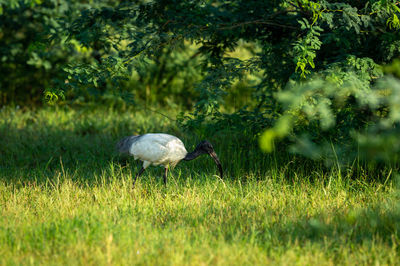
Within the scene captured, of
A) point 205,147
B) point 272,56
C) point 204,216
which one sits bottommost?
point 204,216

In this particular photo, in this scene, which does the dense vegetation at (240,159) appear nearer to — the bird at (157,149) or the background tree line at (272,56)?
the background tree line at (272,56)

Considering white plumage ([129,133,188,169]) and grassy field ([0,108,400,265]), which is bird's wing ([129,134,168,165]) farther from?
grassy field ([0,108,400,265])

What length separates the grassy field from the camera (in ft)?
11.7

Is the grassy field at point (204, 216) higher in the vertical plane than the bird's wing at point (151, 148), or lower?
lower

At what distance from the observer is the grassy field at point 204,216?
357cm

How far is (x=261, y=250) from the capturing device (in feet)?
12.1

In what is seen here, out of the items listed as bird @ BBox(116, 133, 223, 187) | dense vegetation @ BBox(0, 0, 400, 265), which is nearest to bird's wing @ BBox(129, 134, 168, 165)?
bird @ BBox(116, 133, 223, 187)

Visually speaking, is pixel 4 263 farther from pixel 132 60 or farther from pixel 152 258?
pixel 132 60

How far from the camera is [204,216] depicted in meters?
4.38

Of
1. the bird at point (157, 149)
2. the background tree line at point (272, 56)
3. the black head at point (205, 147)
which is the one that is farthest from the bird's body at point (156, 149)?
the background tree line at point (272, 56)

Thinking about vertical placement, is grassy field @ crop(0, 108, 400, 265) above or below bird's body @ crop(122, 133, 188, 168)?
below

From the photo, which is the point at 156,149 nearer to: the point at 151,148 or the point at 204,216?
the point at 151,148

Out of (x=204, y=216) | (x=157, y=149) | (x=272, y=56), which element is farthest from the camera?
(x=272, y=56)

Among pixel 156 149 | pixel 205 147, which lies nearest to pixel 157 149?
pixel 156 149
